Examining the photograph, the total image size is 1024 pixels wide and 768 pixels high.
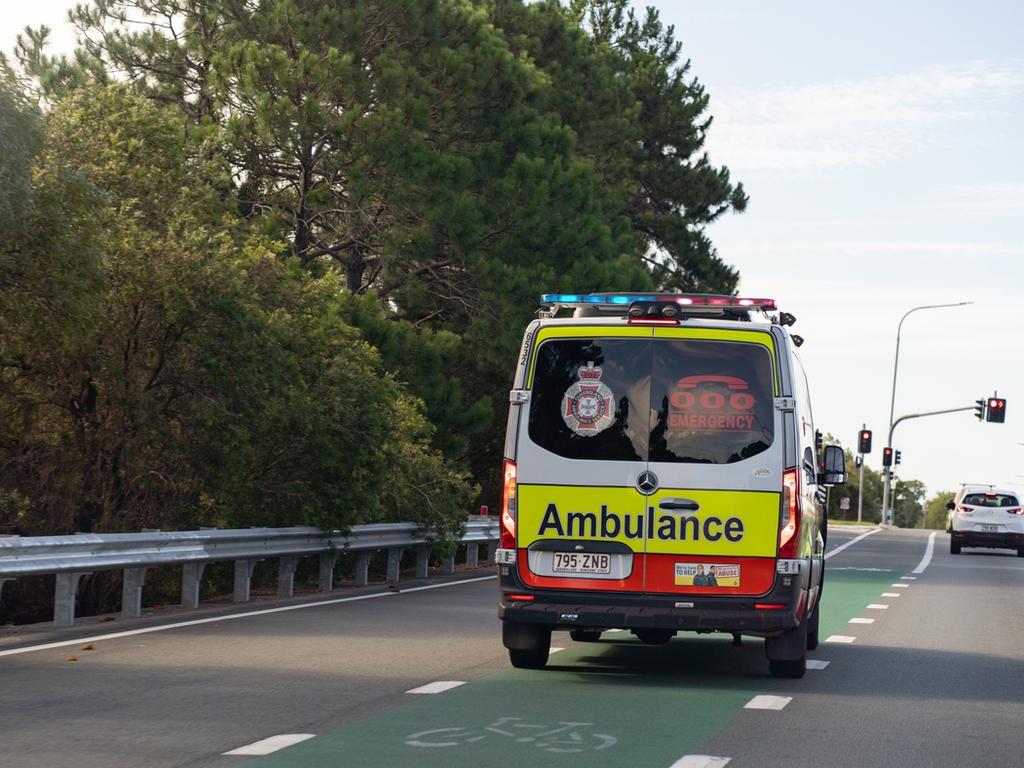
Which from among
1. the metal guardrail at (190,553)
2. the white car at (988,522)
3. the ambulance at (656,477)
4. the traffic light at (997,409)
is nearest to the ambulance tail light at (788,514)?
the ambulance at (656,477)

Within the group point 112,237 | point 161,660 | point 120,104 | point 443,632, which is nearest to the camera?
point 161,660

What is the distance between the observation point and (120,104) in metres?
22.9

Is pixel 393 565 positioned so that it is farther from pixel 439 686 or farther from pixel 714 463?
pixel 714 463

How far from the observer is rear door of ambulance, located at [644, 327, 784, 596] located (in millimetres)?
11484

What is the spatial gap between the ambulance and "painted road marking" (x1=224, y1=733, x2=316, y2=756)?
2.95 m

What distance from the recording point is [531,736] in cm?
923

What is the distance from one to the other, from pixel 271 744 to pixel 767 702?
11.8 feet

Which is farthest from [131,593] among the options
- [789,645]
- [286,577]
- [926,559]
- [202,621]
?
[926,559]

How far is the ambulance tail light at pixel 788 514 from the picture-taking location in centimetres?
1148

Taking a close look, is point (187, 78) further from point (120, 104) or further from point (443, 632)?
point (443, 632)

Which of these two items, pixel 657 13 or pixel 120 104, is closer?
pixel 120 104

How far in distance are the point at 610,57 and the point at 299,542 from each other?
31.9 metres

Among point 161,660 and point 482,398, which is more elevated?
point 482,398

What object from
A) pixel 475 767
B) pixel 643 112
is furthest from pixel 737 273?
pixel 475 767
